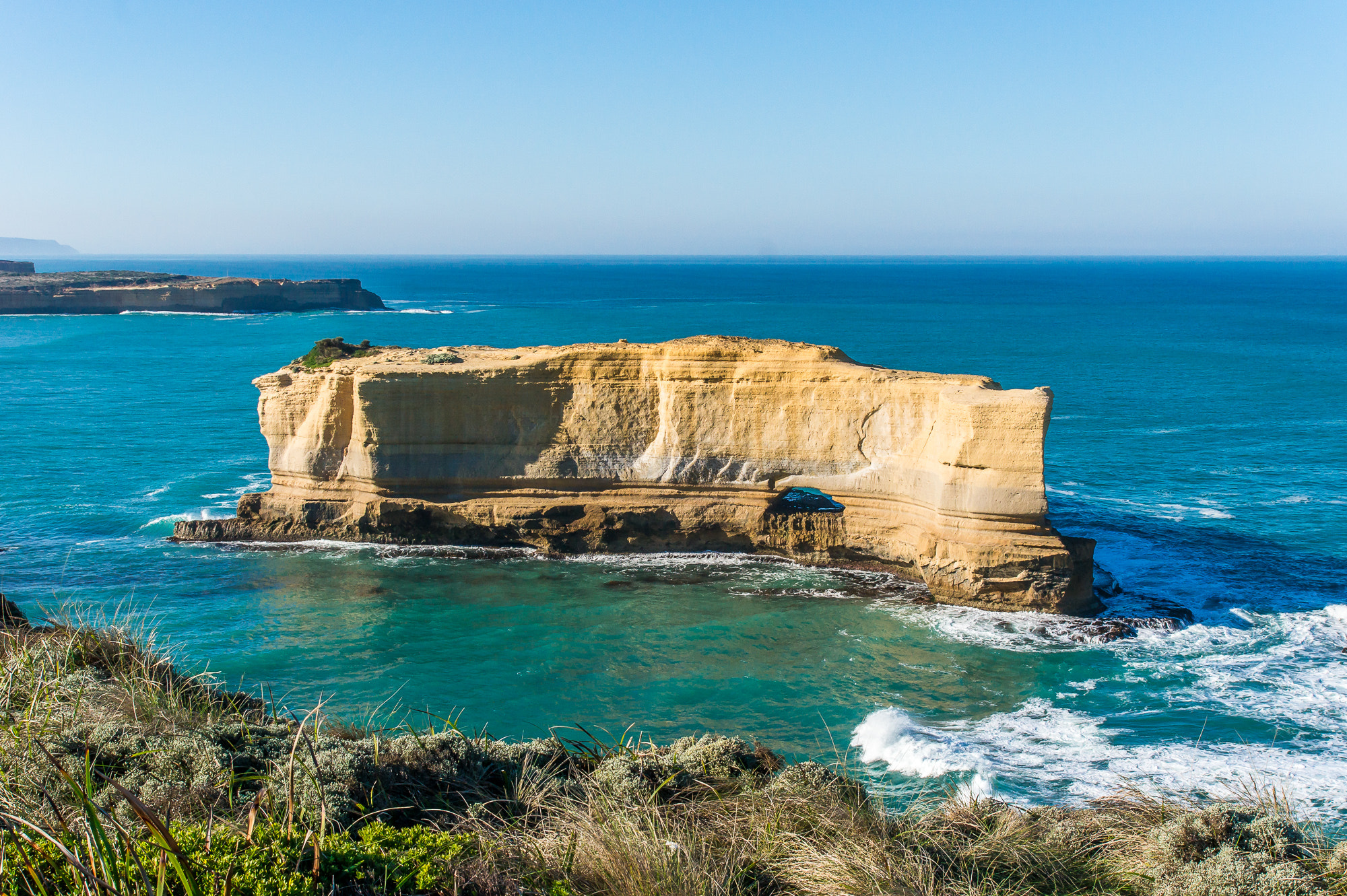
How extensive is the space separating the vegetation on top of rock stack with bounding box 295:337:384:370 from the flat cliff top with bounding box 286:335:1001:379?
97 centimetres

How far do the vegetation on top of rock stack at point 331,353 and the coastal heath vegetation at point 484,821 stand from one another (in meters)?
20.9

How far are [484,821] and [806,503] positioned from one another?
2328 cm

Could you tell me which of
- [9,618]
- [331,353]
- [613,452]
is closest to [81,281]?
[331,353]

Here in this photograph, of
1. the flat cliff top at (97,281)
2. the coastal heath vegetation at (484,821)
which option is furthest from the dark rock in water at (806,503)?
the flat cliff top at (97,281)

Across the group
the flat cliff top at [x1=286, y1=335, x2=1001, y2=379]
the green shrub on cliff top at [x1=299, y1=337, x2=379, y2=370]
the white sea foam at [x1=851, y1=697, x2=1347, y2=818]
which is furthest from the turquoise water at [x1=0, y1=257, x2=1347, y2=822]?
the green shrub on cliff top at [x1=299, y1=337, x2=379, y2=370]

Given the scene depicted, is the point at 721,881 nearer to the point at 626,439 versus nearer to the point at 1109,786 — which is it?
the point at 1109,786

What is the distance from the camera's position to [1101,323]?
3799 inches

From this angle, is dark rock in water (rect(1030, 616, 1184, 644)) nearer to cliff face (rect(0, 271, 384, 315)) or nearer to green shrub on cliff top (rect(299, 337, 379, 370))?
green shrub on cliff top (rect(299, 337, 379, 370))

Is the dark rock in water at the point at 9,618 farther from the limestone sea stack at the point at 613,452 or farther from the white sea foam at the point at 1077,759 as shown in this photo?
the white sea foam at the point at 1077,759

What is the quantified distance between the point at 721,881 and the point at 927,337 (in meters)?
77.5

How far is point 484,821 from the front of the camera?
830 centimetres

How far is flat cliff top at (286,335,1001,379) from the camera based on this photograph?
2638 centimetres

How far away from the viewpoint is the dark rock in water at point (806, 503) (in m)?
27.9

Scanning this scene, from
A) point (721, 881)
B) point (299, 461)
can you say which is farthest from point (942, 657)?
point (299, 461)
